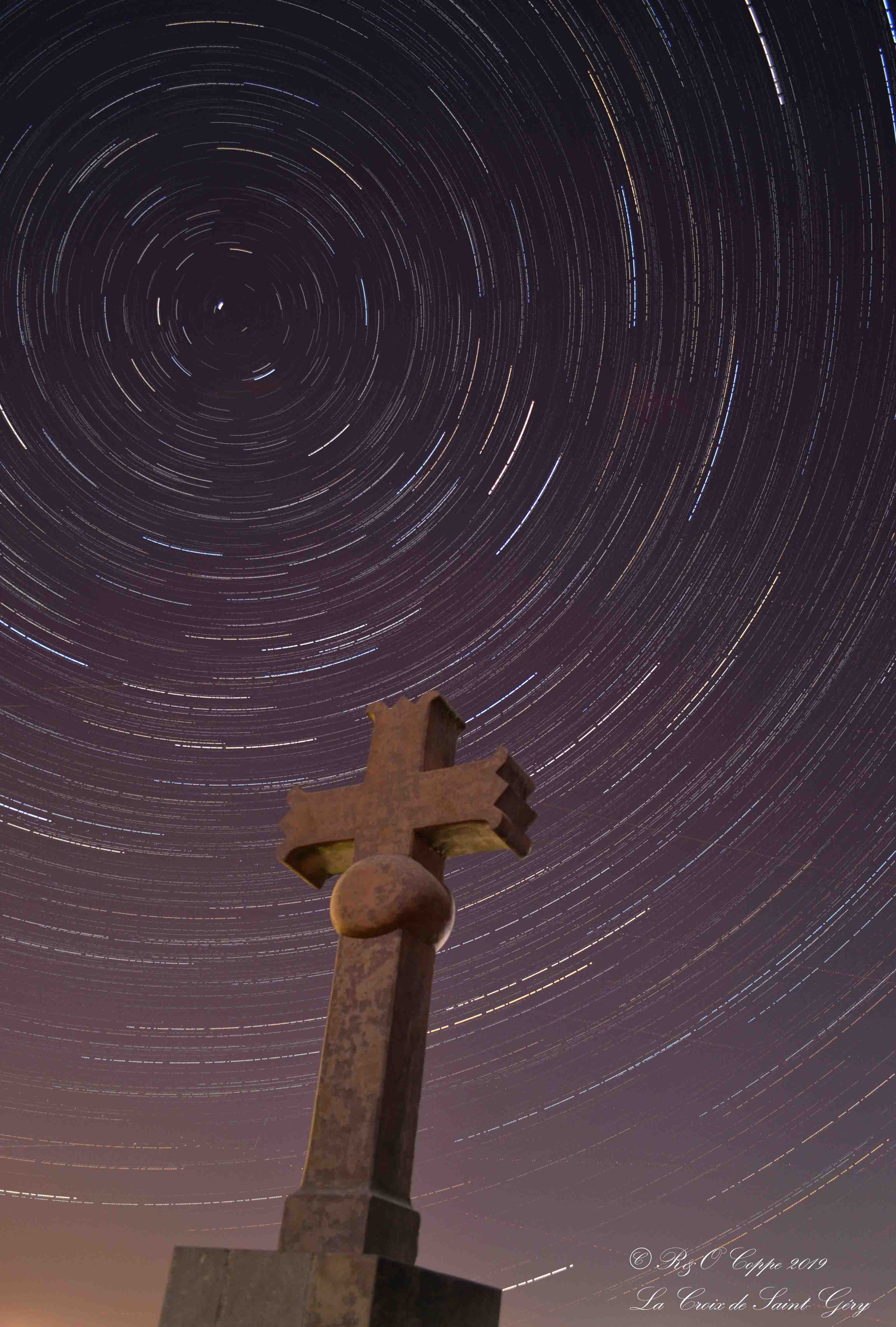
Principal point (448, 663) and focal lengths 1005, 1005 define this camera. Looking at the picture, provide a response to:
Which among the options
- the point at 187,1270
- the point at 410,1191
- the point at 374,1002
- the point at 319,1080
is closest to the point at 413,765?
the point at 374,1002

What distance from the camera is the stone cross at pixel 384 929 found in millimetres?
4023

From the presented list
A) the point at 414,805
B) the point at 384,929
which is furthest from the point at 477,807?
the point at 384,929

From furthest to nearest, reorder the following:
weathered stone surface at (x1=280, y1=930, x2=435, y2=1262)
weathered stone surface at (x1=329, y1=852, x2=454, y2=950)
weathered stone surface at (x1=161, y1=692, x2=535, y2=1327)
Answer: weathered stone surface at (x1=329, y1=852, x2=454, y2=950)
weathered stone surface at (x1=280, y1=930, x2=435, y2=1262)
weathered stone surface at (x1=161, y1=692, x2=535, y2=1327)

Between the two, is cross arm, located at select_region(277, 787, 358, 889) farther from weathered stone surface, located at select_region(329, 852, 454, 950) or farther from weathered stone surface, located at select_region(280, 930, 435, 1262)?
weathered stone surface, located at select_region(280, 930, 435, 1262)

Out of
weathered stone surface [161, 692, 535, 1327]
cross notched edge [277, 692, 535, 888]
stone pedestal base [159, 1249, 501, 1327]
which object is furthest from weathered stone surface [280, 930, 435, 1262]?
cross notched edge [277, 692, 535, 888]

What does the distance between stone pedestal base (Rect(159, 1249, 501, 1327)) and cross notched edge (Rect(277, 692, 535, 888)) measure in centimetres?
173

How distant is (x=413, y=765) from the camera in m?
5.07

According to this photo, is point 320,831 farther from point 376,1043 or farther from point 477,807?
point 376,1043

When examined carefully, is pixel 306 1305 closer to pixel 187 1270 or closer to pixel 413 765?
pixel 187 1270

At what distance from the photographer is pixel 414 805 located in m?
4.91

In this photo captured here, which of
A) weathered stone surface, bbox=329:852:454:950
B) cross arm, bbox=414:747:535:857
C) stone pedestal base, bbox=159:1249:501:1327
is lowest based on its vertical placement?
stone pedestal base, bbox=159:1249:501:1327

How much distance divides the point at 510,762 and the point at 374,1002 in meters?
1.28

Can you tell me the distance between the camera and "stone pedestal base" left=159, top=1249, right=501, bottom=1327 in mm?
3562

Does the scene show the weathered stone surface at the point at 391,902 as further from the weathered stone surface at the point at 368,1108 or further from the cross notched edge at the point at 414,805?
the cross notched edge at the point at 414,805
